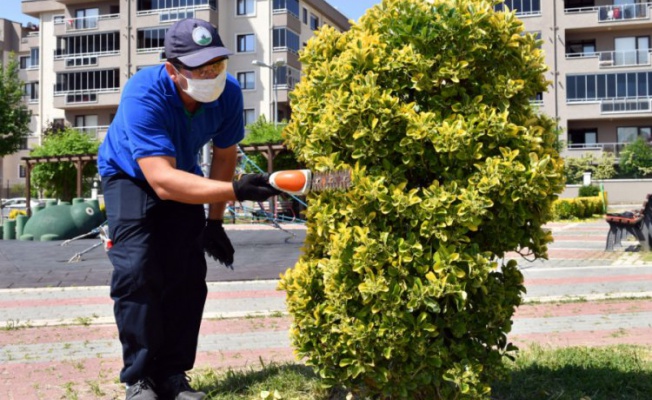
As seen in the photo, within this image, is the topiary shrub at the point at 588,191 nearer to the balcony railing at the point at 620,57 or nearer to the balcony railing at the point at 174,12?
the balcony railing at the point at 620,57

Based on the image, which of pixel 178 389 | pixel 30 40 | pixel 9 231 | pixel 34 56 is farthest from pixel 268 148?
pixel 30 40

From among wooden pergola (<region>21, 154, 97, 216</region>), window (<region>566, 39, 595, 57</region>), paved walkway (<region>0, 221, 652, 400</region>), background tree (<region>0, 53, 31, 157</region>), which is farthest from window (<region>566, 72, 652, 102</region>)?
paved walkway (<region>0, 221, 652, 400</region>)

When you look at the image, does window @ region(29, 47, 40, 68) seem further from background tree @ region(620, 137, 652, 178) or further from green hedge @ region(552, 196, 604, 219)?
green hedge @ region(552, 196, 604, 219)

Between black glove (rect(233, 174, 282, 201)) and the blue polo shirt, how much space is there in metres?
0.51

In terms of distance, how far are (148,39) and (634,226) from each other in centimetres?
5098

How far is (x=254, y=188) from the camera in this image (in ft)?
9.80

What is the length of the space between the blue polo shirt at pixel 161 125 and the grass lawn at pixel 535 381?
1.14 metres

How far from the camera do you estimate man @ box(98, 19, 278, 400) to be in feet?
11.2

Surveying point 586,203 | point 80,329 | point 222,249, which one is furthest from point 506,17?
point 586,203

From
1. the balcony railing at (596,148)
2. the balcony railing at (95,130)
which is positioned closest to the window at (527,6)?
the balcony railing at (596,148)

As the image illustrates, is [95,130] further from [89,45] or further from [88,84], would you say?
[89,45]

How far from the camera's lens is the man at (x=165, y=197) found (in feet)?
11.2

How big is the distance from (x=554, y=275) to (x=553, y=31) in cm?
4370

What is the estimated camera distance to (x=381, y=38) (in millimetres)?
3303
